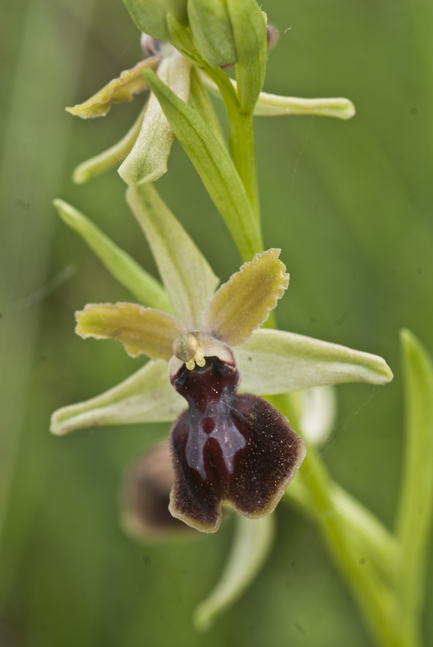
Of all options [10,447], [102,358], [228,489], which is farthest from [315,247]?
[228,489]

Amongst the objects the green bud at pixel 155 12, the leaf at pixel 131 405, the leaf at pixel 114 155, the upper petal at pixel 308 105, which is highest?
the green bud at pixel 155 12

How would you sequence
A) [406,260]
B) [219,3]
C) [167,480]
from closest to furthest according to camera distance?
[219,3] < [167,480] < [406,260]

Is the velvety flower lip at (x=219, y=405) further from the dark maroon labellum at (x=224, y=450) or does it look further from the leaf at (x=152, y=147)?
the leaf at (x=152, y=147)

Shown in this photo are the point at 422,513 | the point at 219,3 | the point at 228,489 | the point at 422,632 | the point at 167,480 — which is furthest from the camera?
the point at 422,632

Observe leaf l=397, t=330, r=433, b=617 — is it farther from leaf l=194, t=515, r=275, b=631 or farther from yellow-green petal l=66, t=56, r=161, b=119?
yellow-green petal l=66, t=56, r=161, b=119

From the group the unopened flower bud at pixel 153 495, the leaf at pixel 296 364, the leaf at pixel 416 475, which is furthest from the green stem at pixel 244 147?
the unopened flower bud at pixel 153 495

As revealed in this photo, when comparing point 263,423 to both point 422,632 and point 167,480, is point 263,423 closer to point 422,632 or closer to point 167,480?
point 167,480

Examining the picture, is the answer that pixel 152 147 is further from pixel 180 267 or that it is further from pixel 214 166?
pixel 180 267

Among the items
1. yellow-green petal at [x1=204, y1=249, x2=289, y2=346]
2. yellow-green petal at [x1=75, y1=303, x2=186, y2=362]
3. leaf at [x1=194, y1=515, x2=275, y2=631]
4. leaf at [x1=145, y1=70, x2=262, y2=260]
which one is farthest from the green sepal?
leaf at [x1=194, y1=515, x2=275, y2=631]
